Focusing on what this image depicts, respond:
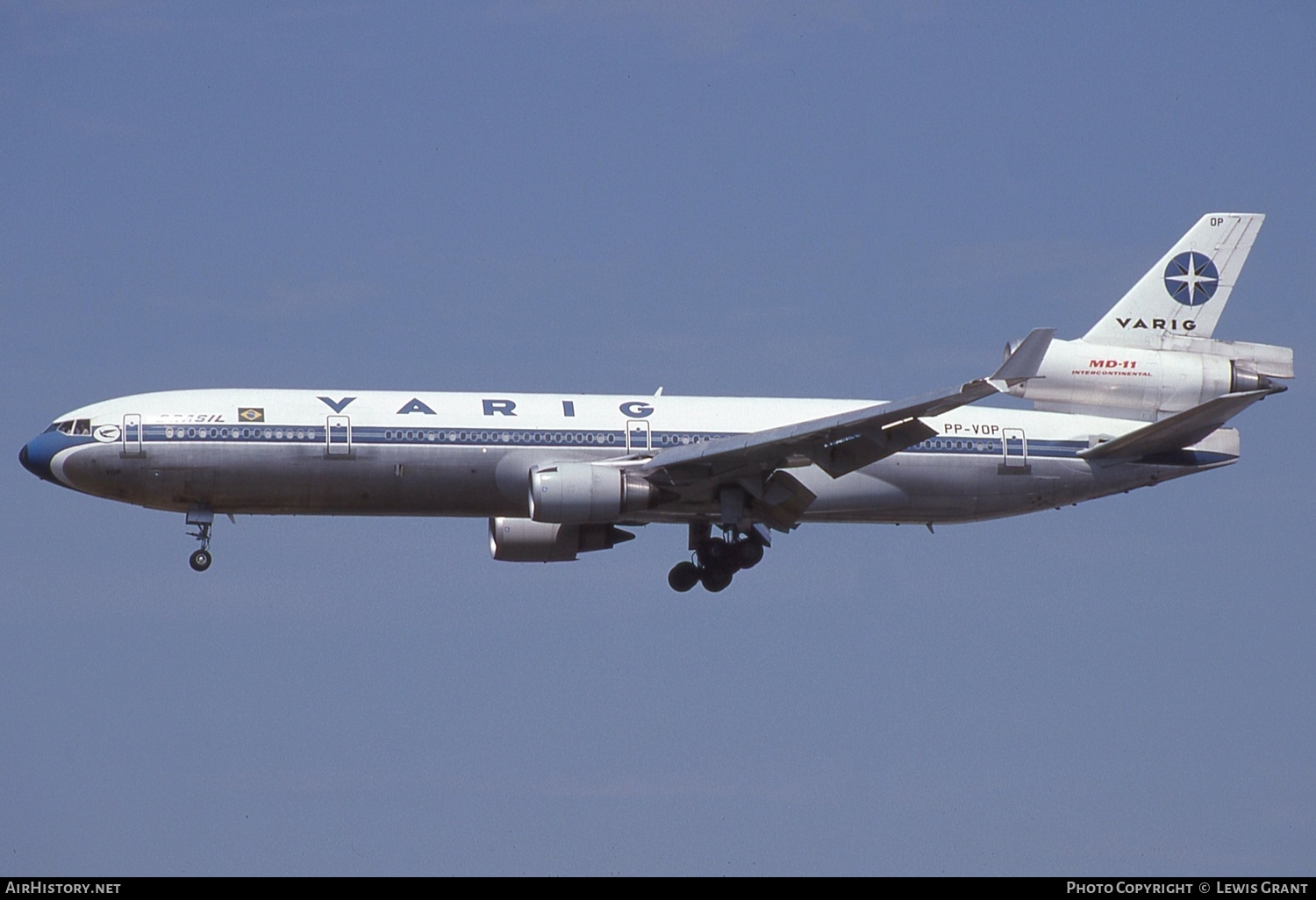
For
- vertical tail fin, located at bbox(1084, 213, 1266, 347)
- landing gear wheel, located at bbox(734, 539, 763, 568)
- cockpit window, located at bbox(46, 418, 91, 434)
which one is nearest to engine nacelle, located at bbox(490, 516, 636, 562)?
landing gear wheel, located at bbox(734, 539, 763, 568)

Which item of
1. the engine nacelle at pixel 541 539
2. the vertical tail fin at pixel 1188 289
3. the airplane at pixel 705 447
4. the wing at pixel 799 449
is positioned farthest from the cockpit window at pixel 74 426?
the vertical tail fin at pixel 1188 289

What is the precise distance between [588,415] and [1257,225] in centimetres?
2020

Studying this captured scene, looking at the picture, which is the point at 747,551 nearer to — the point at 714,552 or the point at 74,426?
the point at 714,552

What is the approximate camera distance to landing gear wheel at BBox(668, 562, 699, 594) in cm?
5516

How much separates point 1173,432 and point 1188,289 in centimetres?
510

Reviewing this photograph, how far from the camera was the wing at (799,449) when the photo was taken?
1861 inches

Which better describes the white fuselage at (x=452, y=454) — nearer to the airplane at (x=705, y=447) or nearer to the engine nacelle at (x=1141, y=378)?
the airplane at (x=705, y=447)

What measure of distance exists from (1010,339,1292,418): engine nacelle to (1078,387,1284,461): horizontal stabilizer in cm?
87

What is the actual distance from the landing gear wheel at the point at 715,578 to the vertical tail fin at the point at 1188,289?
39.7ft
